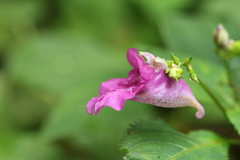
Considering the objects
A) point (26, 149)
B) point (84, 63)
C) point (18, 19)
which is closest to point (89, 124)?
point (26, 149)

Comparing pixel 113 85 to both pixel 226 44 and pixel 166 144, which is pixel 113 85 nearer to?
pixel 166 144

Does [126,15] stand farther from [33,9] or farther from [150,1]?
[33,9]

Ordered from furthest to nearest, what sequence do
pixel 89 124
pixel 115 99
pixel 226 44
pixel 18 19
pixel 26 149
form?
pixel 18 19 → pixel 26 149 → pixel 89 124 → pixel 226 44 → pixel 115 99

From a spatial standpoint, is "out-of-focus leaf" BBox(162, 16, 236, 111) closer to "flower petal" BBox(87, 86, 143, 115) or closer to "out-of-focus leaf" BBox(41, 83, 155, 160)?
"out-of-focus leaf" BBox(41, 83, 155, 160)

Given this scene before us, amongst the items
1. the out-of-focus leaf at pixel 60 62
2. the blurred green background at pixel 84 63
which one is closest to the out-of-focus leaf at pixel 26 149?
the blurred green background at pixel 84 63

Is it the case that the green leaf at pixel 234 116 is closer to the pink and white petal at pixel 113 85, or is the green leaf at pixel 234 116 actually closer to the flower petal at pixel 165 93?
the flower petal at pixel 165 93

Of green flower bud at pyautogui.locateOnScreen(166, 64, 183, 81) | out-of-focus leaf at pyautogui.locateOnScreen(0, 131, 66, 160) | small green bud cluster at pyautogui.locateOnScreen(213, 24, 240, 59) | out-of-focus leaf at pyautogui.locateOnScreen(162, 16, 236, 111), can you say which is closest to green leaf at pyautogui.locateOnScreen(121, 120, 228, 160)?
green flower bud at pyautogui.locateOnScreen(166, 64, 183, 81)

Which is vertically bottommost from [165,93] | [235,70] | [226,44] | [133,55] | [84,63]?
[165,93]

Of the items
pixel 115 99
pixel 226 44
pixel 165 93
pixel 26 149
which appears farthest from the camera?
pixel 26 149
